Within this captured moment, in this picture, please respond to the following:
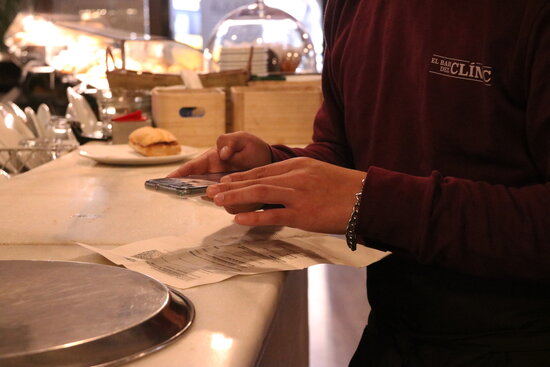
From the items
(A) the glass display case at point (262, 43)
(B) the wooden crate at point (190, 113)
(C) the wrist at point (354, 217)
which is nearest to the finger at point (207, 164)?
(C) the wrist at point (354, 217)

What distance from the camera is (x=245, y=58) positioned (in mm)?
2650

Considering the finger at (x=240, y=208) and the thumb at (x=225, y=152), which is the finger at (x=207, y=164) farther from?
the finger at (x=240, y=208)

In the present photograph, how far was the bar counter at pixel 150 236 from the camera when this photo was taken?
1.98ft

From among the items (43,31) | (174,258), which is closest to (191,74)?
(174,258)

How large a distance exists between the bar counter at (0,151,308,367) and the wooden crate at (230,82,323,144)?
0.47m

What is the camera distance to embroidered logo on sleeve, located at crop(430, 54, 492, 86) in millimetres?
938

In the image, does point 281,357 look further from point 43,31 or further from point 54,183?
point 43,31

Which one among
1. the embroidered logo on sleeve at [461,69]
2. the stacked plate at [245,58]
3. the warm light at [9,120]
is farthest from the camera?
the stacked plate at [245,58]

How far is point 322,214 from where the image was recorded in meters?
0.82

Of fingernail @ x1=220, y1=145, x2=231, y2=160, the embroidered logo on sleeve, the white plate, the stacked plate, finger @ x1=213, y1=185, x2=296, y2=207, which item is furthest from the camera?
the stacked plate

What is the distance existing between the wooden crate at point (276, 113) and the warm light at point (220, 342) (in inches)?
59.2

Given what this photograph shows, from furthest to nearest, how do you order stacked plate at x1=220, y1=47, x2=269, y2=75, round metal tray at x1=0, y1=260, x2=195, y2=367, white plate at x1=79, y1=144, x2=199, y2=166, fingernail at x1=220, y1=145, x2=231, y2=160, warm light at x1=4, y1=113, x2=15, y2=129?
→ stacked plate at x1=220, y1=47, x2=269, y2=75, warm light at x1=4, y1=113, x2=15, y2=129, white plate at x1=79, y1=144, x2=199, y2=166, fingernail at x1=220, y1=145, x2=231, y2=160, round metal tray at x1=0, y1=260, x2=195, y2=367

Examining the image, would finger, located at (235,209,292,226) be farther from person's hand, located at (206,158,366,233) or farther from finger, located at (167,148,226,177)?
finger, located at (167,148,226,177)

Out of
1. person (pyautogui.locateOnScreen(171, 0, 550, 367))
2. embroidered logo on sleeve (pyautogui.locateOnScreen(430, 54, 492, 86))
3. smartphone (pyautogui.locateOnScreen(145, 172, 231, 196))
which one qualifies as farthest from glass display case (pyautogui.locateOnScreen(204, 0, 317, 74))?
smartphone (pyautogui.locateOnScreen(145, 172, 231, 196))
